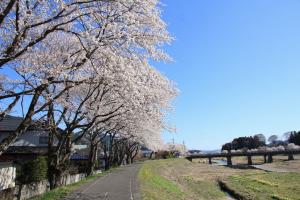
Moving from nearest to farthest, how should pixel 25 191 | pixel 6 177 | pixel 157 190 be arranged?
pixel 25 191, pixel 157 190, pixel 6 177

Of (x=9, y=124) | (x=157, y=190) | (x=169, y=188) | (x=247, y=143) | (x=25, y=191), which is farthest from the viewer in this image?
(x=247, y=143)

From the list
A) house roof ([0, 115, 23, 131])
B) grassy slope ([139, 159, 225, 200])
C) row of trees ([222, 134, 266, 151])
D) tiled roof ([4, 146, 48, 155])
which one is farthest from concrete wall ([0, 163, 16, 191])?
row of trees ([222, 134, 266, 151])

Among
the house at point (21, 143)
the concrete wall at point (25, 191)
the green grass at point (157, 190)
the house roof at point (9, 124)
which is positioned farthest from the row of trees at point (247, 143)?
the concrete wall at point (25, 191)

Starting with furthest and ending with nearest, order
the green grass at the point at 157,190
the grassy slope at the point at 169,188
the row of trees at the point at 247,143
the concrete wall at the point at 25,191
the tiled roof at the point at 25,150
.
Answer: the row of trees at the point at 247,143 < the tiled roof at the point at 25,150 < the grassy slope at the point at 169,188 < the concrete wall at the point at 25,191 < the green grass at the point at 157,190

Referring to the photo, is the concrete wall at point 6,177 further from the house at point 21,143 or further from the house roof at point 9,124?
the house roof at point 9,124

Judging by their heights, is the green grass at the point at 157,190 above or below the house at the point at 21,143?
below

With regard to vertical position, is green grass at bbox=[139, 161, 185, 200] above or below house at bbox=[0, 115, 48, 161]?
below

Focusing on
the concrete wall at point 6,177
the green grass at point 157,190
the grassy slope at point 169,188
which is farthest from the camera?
the concrete wall at point 6,177

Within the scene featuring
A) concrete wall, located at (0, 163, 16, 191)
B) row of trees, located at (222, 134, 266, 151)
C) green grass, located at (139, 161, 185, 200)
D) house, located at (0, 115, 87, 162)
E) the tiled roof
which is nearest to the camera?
green grass, located at (139, 161, 185, 200)

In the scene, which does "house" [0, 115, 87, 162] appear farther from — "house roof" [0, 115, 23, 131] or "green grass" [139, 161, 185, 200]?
"green grass" [139, 161, 185, 200]

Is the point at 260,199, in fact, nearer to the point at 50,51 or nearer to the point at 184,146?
the point at 50,51

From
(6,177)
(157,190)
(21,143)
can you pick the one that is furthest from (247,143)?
(6,177)

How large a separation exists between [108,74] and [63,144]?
450 inches

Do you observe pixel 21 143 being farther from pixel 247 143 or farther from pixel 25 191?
pixel 247 143
